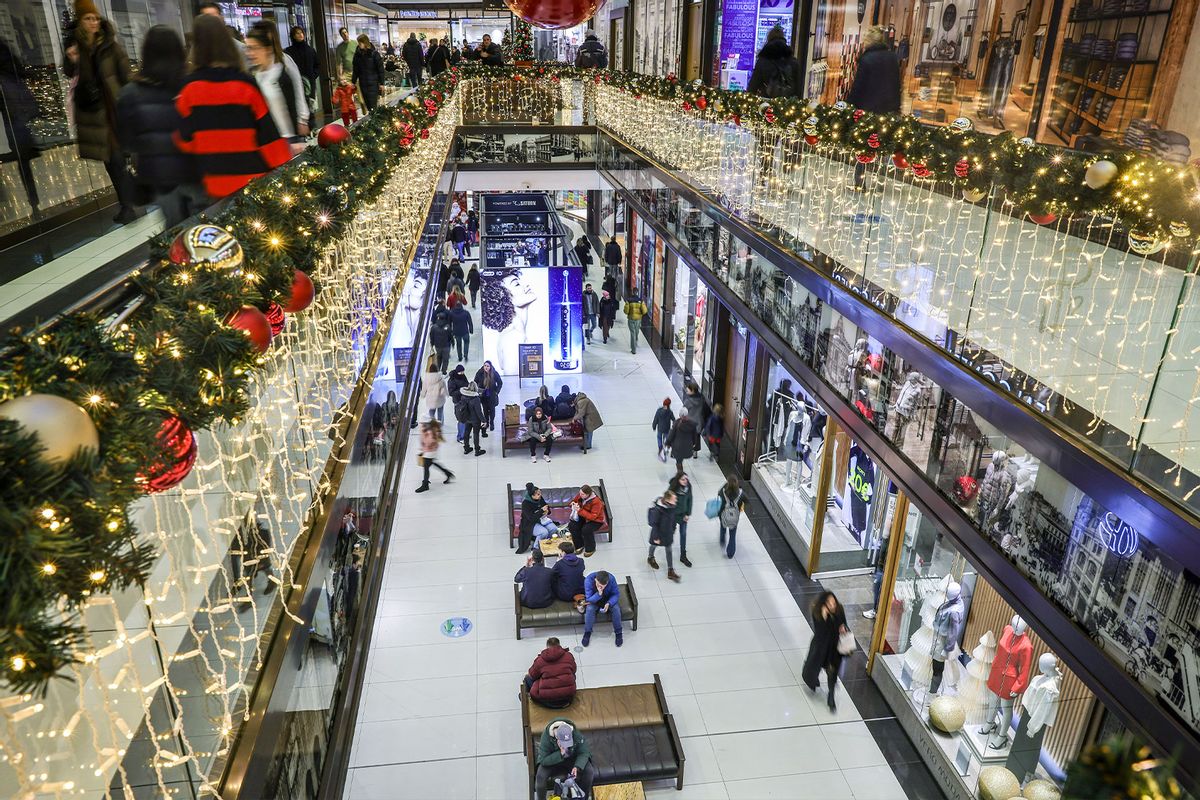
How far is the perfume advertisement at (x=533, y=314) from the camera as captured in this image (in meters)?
14.8

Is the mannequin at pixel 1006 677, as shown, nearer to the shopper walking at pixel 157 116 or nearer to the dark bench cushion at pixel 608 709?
A: the dark bench cushion at pixel 608 709

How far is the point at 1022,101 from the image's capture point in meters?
9.19

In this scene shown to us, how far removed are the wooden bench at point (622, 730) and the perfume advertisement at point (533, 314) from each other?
8.72m

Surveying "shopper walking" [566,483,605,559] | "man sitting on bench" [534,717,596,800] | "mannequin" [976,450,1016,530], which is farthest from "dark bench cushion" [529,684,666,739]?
"mannequin" [976,450,1016,530]

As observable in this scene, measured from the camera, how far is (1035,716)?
20.4 ft

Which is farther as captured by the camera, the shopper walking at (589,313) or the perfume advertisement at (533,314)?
the shopper walking at (589,313)

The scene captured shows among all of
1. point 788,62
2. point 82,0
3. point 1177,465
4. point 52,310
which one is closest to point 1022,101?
point 788,62

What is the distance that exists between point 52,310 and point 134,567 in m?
0.88

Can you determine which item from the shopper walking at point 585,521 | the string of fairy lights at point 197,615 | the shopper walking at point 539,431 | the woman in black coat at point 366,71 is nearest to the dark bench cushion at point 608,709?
the shopper walking at point 585,521

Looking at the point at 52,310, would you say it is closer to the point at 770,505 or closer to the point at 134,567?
the point at 134,567

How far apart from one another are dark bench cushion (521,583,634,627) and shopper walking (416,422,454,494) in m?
3.69

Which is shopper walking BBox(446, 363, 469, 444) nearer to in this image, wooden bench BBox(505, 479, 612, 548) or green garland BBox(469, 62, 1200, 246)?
wooden bench BBox(505, 479, 612, 548)

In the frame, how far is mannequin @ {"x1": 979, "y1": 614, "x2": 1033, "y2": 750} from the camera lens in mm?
6383

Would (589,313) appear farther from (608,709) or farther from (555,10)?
(555,10)
